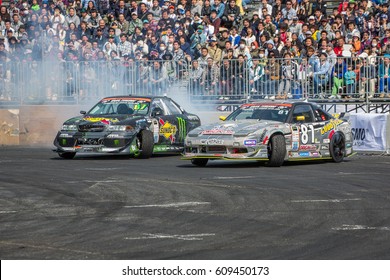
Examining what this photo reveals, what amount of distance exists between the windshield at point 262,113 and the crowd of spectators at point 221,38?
16.5ft

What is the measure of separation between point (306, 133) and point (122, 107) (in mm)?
4483

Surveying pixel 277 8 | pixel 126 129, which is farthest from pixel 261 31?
pixel 126 129

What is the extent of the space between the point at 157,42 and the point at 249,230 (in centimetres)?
1825

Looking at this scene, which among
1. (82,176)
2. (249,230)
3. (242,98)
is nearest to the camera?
(249,230)

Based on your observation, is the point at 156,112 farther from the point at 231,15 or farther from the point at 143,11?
the point at 143,11

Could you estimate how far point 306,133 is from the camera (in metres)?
19.4

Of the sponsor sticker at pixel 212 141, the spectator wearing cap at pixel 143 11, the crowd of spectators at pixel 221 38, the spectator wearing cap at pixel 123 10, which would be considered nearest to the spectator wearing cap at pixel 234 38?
the crowd of spectators at pixel 221 38

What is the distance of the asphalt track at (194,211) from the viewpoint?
9102 millimetres

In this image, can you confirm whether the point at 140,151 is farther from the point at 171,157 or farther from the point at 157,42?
the point at 157,42

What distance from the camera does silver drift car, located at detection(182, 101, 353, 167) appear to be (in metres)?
18.3

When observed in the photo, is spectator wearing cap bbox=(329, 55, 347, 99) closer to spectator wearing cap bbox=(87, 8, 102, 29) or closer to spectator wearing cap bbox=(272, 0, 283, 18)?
spectator wearing cap bbox=(272, 0, 283, 18)

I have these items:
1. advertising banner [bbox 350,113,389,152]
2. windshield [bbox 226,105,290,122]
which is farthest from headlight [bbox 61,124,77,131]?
advertising banner [bbox 350,113,389,152]

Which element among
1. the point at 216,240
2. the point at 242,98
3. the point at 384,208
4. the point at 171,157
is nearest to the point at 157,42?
the point at 242,98

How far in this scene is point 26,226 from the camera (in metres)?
10.7
